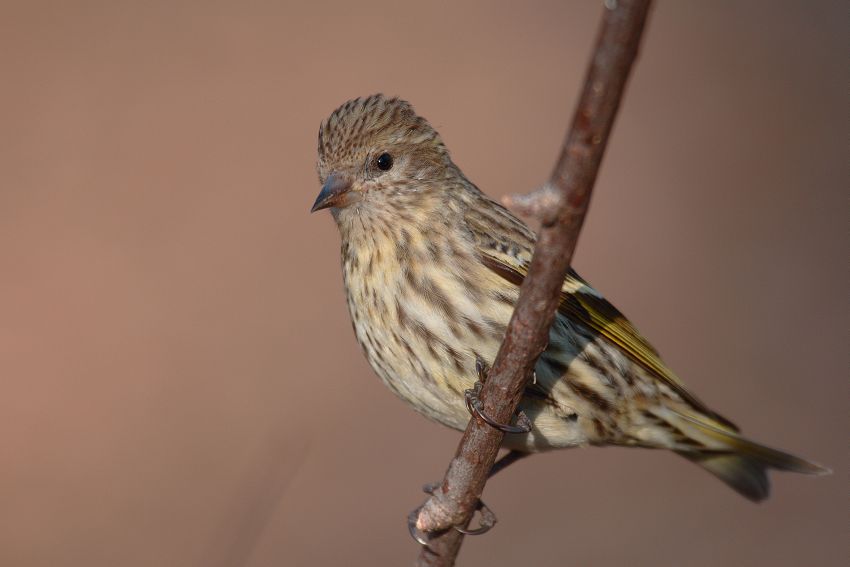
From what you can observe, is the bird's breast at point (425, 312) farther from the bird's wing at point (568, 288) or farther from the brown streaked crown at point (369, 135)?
the brown streaked crown at point (369, 135)

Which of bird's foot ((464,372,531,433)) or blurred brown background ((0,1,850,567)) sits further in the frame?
blurred brown background ((0,1,850,567))

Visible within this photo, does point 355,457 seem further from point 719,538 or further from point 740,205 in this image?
point 740,205

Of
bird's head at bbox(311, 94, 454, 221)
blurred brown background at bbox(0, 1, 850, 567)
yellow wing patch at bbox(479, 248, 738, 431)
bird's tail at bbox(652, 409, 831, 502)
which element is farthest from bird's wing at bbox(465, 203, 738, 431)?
blurred brown background at bbox(0, 1, 850, 567)

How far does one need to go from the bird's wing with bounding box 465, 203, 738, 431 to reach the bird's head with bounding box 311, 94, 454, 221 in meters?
0.35

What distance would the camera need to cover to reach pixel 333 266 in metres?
9.98

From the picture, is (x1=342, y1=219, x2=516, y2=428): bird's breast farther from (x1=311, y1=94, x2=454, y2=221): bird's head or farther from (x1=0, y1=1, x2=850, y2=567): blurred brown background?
(x1=0, y1=1, x2=850, y2=567): blurred brown background

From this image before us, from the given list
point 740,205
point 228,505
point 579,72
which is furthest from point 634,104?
point 228,505

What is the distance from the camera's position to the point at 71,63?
416 inches

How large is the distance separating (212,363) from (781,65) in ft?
25.1

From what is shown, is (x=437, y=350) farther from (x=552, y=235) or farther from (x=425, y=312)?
(x=552, y=235)

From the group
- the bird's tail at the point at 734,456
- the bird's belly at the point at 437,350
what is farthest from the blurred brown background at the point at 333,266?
the bird's belly at the point at 437,350

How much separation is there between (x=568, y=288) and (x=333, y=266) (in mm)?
5670

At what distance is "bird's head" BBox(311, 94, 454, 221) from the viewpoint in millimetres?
4600

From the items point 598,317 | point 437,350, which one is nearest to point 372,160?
point 437,350
